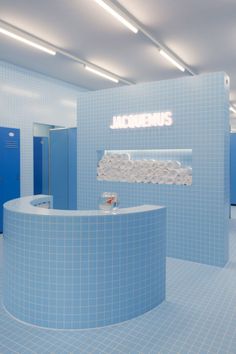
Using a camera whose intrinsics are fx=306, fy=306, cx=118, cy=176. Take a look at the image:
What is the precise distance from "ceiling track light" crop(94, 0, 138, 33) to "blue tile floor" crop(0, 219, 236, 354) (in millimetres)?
Answer: 4194

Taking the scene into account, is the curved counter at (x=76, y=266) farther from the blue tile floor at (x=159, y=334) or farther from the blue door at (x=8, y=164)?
the blue door at (x=8, y=164)

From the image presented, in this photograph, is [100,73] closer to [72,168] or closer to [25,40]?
[25,40]

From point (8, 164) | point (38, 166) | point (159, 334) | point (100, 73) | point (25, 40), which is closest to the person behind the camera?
point (159, 334)

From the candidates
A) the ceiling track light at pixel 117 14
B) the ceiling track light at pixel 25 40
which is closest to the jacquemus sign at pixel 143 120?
the ceiling track light at pixel 117 14

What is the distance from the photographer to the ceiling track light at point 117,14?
15.2 ft

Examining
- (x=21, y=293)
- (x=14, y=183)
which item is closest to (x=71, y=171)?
(x=14, y=183)

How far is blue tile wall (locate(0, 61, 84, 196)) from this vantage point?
7.54 meters

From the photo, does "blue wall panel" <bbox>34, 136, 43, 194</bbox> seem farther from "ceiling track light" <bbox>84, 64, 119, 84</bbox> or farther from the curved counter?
the curved counter

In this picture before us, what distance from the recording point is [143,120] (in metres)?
5.34

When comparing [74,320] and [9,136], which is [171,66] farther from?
[74,320]

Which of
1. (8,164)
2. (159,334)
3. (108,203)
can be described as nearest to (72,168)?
(8,164)

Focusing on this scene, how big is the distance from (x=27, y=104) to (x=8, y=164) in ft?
7.24

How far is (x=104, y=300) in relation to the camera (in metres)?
2.93

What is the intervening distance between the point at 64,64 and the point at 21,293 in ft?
20.3
